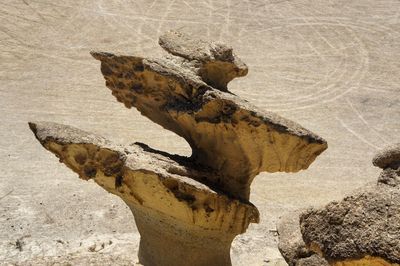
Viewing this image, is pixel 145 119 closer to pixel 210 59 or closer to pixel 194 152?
pixel 194 152

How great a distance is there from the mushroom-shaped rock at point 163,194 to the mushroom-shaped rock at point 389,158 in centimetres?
200

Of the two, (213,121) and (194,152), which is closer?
(213,121)

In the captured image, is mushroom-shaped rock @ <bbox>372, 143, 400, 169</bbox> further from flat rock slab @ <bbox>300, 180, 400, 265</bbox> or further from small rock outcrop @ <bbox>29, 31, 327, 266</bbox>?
flat rock slab @ <bbox>300, 180, 400, 265</bbox>

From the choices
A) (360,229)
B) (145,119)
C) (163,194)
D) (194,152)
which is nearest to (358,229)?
(360,229)

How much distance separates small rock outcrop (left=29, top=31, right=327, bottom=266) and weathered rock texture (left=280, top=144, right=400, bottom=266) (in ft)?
8.09

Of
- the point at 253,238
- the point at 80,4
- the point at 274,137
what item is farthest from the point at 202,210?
the point at 80,4

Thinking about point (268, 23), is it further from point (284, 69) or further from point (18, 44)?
point (18, 44)

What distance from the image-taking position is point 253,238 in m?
12.0

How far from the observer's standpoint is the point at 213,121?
784 cm

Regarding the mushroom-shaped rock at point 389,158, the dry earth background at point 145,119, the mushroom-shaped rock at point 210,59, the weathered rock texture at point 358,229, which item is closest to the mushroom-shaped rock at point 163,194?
the mushroom-shaped rock at point 210,59

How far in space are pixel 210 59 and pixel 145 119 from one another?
37.5ft

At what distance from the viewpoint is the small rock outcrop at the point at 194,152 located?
7.54 metres

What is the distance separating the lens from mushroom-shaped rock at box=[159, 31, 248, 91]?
8375 millimetres

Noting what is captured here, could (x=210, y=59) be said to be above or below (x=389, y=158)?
above
